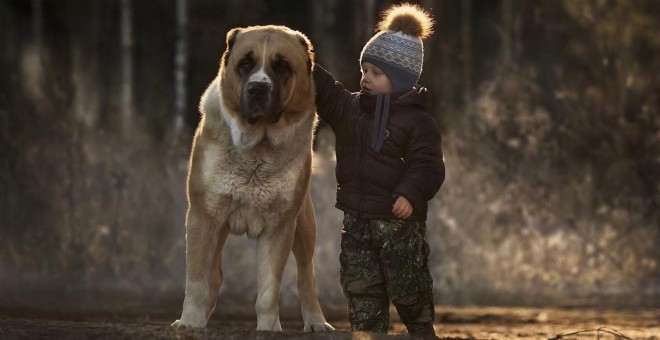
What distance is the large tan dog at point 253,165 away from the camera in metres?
6.02

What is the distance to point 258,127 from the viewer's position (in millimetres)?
6113

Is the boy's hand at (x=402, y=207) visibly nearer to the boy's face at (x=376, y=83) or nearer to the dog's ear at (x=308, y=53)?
the boy's face at (x=376, y=83)

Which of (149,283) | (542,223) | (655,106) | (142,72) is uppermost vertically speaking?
(142,72)

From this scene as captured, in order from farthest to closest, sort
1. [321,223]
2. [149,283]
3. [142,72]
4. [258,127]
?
[142,72], [321,223], [149,283], [258,127]

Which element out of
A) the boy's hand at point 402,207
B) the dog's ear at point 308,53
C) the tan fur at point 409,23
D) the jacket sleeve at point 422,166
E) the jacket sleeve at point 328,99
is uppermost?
the tan fur at point 409,23

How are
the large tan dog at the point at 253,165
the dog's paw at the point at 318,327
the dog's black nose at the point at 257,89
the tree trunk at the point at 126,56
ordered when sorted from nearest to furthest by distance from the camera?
the dog's black nose at the point at 257,89 → the large tan dog at the point at 253,165 → the dog's paw at the point at 318,327 → the tree trunk at the point at 126,56

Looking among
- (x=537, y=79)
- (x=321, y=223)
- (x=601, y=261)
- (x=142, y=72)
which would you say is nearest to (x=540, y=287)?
(x=601, y=261)

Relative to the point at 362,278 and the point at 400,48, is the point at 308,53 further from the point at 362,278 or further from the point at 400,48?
the point at 362,278

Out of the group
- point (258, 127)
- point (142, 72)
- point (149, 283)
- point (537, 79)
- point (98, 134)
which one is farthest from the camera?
point (142, 72)

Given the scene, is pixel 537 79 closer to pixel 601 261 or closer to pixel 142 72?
pixel 601 261

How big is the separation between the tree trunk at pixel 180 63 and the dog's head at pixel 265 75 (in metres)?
11.8

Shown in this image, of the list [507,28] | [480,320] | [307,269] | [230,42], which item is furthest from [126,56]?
[230,42]

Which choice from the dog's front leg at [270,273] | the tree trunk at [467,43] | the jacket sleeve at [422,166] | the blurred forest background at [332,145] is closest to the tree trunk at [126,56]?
the blurred forest background at [332,145]

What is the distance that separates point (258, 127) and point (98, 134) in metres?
11.1
